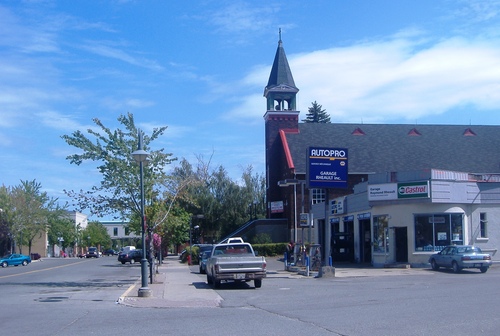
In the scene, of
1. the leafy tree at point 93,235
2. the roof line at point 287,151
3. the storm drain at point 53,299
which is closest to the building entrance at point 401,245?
the roof line at point 287,151

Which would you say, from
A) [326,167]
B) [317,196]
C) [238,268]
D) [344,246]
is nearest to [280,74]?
[317,196]

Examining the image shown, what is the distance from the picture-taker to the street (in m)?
12.5

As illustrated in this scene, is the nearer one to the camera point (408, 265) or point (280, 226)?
point (408, 265)

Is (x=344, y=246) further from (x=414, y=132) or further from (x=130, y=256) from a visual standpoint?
(x=130, y=256)

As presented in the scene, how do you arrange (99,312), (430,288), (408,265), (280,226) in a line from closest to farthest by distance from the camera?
(99,312) < (430,288) < (408,265) < (280,226)

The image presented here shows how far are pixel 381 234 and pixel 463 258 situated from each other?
25.1ft

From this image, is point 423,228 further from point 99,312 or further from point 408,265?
point 99,312

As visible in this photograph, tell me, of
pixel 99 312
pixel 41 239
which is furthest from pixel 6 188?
pixel 99 312

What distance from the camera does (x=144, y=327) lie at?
1326 centimetres

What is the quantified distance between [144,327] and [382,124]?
5160cm

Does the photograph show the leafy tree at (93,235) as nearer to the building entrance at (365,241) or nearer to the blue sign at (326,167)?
the building entrance at (365,241)

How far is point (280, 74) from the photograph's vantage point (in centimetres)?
6153

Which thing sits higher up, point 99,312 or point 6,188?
point 6,188

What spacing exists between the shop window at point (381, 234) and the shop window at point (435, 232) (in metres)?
2.00
